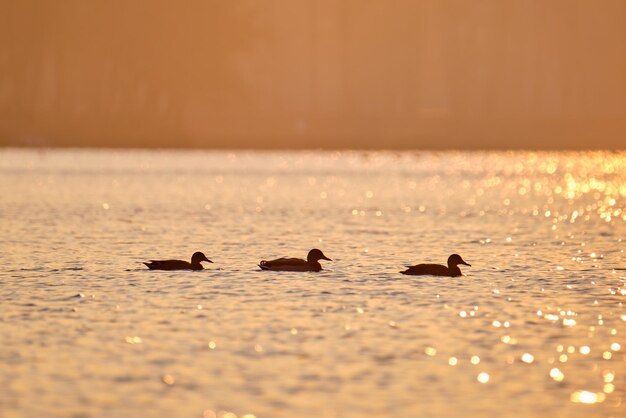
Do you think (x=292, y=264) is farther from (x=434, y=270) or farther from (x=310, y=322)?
(x=310, y=322)

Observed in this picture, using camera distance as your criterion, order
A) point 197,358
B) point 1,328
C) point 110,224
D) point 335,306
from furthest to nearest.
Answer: point 110,224 < point 335,306 < point 1,328 < point 197,358

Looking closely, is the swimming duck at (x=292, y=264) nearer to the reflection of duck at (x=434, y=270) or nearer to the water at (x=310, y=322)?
the water at (x=310, y=322)

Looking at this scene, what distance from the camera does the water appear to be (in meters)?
19.8

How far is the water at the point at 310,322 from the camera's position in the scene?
19750 mm

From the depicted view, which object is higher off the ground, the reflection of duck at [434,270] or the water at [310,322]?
the reflection of duck at [434,270]

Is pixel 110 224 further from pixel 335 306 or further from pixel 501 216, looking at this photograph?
pixel 335 306

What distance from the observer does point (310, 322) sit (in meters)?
26.3

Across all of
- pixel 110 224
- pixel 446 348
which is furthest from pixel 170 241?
pixel 446 348

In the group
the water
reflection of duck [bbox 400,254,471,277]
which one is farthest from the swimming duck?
reflection of duck [bbox 400,254,471,277]

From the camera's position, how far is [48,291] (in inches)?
1211

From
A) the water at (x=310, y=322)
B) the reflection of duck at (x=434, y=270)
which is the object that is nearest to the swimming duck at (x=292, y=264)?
the water at (x=310, y=322)

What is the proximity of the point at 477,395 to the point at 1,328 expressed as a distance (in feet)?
30.7

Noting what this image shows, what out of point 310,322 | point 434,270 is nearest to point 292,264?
point 434,270

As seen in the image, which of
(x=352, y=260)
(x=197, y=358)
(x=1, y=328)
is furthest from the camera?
(x=352, y=260)
